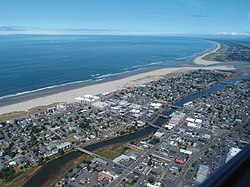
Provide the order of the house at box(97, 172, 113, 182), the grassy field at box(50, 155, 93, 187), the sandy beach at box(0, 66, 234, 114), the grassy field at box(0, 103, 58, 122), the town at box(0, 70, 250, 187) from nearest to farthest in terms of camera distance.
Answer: the house at box(97, 172, 113, 182) → the grassy field at box(50, 155, 93, 187) → the town at box(0, 70, 250, 187) → the grassy field at box(0, 103, 58, 122) → the sandy beach at box(0, 66, 234, 114)

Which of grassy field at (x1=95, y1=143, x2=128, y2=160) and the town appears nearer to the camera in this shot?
the town

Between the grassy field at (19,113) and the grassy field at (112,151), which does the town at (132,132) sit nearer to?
the grassy field at (112,151)

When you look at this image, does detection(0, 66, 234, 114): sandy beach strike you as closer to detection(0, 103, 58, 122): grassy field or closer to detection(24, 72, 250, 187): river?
detection(0, 103, 58, 122): grassy field

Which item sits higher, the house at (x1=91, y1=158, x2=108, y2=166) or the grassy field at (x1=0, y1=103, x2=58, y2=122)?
the house at (x1=91, y1=158, x2=108, y2=166)

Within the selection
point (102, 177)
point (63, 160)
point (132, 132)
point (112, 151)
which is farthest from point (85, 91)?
point (102, 177)

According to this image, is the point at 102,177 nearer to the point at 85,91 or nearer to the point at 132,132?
the point at 132,132

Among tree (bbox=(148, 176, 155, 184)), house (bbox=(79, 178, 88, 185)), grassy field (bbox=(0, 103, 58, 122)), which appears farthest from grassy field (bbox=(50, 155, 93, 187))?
grassy field (bbox=(0, 103, 58, 122))

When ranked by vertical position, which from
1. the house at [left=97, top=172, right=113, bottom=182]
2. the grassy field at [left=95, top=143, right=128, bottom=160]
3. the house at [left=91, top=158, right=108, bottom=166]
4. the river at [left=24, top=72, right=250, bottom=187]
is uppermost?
the house at [left=97, top=172, right=113, bottom=182]
